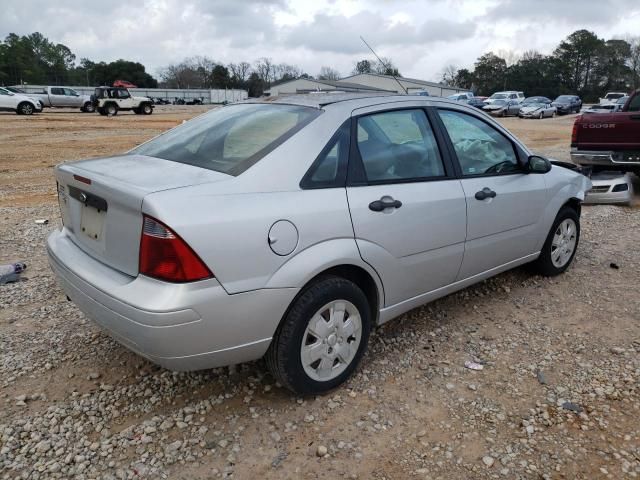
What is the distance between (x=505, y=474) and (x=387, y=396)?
0.77 m

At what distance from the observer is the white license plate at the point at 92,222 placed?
258 centimetres

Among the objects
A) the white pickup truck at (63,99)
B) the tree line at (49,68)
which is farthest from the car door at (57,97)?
the tree line at (49,68)

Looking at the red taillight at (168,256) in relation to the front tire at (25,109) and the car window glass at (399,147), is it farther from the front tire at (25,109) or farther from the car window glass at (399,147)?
the front tire at (25,109)

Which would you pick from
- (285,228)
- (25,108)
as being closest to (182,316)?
(285,228)

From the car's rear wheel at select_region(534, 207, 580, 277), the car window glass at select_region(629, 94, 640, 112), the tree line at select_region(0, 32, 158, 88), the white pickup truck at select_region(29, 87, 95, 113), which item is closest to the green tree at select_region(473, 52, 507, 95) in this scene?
the tree line at select_region(0, 32, 158, 88)

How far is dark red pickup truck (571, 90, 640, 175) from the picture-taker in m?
7.96

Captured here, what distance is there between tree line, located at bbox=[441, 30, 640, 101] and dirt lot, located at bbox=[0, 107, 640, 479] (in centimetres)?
8130

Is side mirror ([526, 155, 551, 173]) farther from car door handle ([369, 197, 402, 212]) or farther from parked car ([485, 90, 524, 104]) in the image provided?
parked car ([485, 90, 524, 104])

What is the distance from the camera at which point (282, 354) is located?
2.62 meters

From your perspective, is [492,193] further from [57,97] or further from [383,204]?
[57,97]

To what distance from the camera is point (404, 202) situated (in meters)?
3.02

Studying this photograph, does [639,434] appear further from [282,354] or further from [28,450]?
[28,450]

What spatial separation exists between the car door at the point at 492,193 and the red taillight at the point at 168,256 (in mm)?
1985

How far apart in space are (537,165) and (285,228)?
2.49 m
